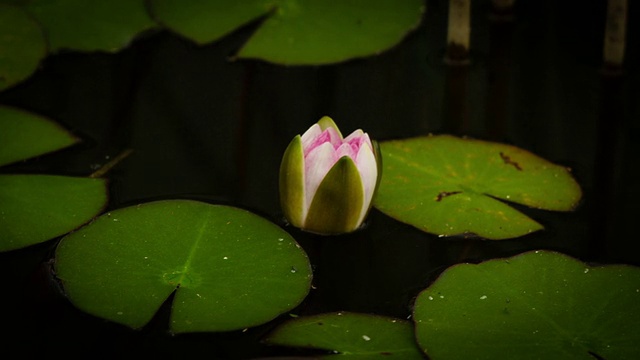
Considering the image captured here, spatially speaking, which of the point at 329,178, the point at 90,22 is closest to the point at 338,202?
the point at 329,178

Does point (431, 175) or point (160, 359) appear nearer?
point (160, 359)

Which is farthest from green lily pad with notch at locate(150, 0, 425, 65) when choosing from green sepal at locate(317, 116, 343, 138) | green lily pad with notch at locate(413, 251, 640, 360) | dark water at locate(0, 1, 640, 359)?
green lily pad with notch at locate(413, 251, 640, 360)

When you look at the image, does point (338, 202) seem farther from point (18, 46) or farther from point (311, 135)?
point (18, 46)

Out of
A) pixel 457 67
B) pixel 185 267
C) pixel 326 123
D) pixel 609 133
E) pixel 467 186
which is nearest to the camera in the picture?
pixel 185 267

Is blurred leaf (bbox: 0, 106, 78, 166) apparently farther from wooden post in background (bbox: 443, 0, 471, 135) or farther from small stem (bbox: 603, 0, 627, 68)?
small stem (bbox: 603, 0, 627, 68)

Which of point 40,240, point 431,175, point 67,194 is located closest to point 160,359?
point 40,240

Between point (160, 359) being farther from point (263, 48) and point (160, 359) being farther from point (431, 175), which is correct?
point (263, 48)

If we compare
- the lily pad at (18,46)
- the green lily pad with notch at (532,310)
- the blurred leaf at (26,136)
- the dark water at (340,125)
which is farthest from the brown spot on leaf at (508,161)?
the lily pad at (18,46)
